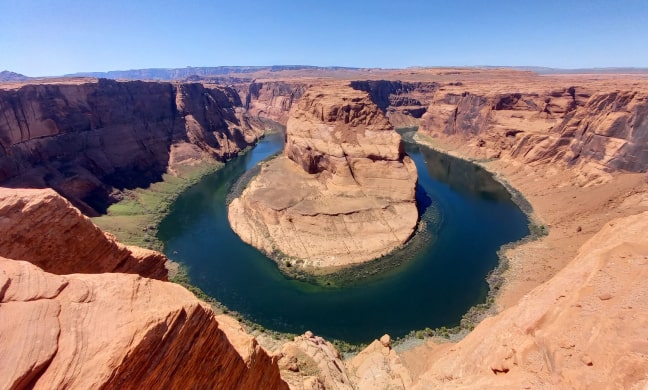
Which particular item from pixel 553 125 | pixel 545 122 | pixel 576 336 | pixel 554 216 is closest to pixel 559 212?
pixel 554 216

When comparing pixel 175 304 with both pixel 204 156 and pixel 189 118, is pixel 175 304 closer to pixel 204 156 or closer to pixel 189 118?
pixel 204 156

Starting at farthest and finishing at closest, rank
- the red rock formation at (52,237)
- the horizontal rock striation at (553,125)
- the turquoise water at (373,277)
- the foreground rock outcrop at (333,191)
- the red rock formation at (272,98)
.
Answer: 1. the red rock formation at (272,98)
2. the horizontal rock striation at (553,125)
3. the foreground rock outcrop at (333,191)
4. the turquoise water at (373,277)
5. the red rock formation at (52,237)

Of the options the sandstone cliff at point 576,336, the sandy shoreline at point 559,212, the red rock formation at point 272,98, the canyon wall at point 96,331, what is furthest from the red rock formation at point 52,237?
the red rock formation at point 272,98

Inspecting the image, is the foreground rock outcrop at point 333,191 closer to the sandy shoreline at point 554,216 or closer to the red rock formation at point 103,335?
the sandy shoreline at point 554,216

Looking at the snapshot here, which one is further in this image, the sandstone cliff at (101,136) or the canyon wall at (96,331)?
the sandstone cliff at (101,136)

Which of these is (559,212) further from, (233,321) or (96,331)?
(96,331)
